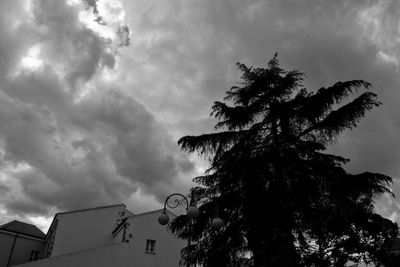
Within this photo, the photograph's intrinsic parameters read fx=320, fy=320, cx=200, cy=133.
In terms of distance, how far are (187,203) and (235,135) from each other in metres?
4.20

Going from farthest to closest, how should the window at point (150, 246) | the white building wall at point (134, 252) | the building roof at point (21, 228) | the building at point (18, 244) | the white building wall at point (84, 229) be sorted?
the building roof at point (21, 228), the building at point (18, 244), the white building wall at point (84, 229), the window at point (150, 246), the white building wall at point (134, 252)

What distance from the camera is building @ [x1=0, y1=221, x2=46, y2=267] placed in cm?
3183

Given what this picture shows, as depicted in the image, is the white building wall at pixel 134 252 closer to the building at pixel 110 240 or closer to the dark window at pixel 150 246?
the building at pixel 110 240

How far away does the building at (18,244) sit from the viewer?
31828 mm

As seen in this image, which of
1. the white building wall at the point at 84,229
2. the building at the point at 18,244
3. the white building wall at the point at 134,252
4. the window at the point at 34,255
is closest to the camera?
the white building wall at the point at 134,252

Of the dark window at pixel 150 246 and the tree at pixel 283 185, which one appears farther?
the dark window at pixel 150 246

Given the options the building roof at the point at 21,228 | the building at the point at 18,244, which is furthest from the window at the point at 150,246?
the building roof at the point at 21,228

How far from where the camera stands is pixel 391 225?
1003cm

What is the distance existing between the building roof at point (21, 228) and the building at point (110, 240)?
24.5 ft

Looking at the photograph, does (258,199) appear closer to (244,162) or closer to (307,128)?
(244,162)

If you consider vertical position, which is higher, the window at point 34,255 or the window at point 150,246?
the window at point 34,255

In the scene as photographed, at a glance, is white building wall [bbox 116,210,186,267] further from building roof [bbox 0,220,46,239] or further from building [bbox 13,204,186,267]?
building roof [bbox 0,220,46,239]

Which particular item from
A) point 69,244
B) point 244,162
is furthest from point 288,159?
point 69,244

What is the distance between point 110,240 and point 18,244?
36.5 ft
